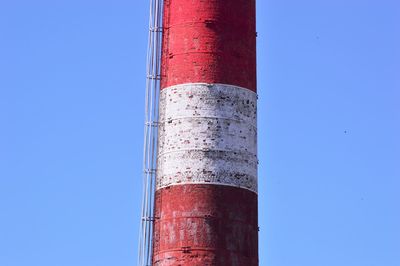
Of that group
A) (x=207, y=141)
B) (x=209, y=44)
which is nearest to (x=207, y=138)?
(x=207, y=141)

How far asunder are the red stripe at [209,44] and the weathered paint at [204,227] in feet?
12.8

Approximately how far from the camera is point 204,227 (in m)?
38.5

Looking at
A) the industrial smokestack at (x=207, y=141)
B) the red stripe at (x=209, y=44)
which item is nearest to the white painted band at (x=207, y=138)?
the industrial smokestack at (x=207, y=141)

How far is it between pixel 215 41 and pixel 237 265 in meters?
7.74

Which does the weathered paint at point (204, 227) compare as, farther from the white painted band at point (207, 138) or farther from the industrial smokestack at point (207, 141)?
the white painted band at point (207, 138)

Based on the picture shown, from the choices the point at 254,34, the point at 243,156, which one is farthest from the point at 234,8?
the point at 243,156

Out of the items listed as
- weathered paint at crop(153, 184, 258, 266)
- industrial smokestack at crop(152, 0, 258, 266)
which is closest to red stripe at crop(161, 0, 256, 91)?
industrial smokestack at crop(152, 0, 258, 266)

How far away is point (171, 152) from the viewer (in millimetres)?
39469

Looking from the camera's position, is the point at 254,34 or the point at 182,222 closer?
the point at 182,222

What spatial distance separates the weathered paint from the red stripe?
391 cm

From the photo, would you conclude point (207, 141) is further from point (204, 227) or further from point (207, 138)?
point (204, 227)

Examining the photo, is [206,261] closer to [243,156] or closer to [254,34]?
[243,156]

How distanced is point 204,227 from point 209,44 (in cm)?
638

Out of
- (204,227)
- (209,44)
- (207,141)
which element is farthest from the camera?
(209,44)
